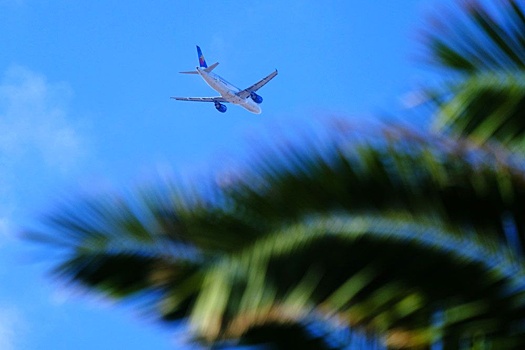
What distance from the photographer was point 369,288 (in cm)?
302

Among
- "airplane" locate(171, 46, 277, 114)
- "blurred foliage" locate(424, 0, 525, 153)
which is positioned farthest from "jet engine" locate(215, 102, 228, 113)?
"blurred foliage" locate(424, 0, 525, 153)

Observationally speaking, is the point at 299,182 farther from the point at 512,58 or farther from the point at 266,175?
the point at 512,58

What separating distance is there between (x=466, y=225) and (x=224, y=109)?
73.2 metres

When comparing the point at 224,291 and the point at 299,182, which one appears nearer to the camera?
the point at 224,291

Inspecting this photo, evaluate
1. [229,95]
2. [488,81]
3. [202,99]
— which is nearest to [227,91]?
[229,95]

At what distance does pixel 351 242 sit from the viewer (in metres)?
2.98

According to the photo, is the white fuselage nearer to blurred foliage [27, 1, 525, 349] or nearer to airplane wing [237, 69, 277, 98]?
airplane wing [237, 69, 277, 98]

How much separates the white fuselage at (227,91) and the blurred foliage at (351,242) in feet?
236

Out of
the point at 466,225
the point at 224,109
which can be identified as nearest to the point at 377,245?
the point at 466,225

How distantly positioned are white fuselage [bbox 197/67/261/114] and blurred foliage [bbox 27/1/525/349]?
71965 mm

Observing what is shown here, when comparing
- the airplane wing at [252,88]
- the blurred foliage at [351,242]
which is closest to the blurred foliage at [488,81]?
the blurred foliage at [351,242]

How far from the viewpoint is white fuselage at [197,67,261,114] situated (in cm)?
7519

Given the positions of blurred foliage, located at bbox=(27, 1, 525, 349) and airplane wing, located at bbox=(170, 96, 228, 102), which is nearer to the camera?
blurred foliage, located at bbox=(27, 1, 525, 349)

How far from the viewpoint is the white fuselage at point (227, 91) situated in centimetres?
7519
